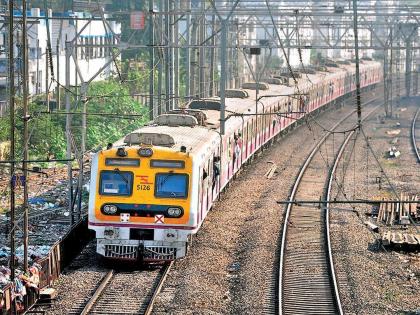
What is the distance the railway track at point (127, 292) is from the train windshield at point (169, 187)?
1.34 meters

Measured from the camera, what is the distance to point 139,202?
17641mm

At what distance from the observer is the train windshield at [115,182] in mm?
17703

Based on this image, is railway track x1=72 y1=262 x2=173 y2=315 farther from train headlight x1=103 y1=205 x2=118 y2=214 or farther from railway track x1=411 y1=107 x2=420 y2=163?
railway track x1=411 y1=107 x2=420 y2=163

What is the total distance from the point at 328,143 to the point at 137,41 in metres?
23.2

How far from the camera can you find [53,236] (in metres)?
21.1

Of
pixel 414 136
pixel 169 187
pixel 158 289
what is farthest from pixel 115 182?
pixel 414 136

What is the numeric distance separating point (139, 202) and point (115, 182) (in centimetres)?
57

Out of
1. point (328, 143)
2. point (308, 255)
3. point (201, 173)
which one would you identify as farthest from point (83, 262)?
point (328, 143)

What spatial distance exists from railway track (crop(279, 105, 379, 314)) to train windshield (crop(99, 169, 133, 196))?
3.13 m

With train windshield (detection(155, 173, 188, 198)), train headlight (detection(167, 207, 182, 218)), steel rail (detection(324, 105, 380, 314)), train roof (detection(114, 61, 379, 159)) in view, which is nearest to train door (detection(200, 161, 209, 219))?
train roof (detection(114, 61, 379, 159))

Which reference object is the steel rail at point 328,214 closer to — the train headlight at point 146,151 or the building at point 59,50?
the train headlight at point 146,151

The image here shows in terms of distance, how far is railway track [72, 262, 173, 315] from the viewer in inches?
600

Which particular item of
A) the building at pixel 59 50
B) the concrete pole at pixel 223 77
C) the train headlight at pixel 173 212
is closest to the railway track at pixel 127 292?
the train headlight at pixel 173 212

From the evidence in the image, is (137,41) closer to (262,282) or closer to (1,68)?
(1,68)
